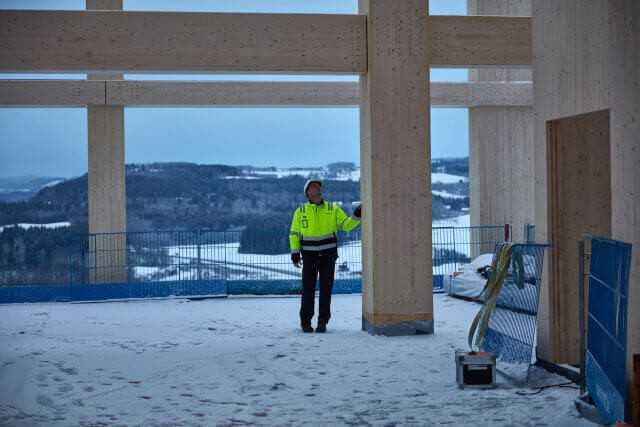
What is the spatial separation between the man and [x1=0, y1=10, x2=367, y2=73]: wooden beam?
184cm

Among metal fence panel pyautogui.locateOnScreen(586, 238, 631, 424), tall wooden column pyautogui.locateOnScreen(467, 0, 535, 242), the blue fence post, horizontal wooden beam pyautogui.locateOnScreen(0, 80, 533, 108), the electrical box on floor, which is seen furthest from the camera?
tall wooden column pyautogui.locateOnScreen(467, 0, 535, 242)

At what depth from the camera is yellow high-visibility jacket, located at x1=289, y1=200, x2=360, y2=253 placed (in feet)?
41.2

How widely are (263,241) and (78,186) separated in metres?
13.4

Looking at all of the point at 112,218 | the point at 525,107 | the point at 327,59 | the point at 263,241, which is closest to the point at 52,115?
the point at 112,218

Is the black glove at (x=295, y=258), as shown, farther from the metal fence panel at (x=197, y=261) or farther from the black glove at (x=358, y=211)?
the metal fence panel at (x=197, y=261)

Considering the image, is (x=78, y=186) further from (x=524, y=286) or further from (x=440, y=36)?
(x=524, y=286)

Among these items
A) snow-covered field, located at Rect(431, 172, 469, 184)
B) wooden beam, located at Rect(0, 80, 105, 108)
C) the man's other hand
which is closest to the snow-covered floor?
the man's other hand

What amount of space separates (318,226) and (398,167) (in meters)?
1.41

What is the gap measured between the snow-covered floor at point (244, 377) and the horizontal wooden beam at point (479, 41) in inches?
146

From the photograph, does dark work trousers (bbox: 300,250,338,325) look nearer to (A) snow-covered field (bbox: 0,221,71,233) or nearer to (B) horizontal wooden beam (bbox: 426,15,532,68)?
(B) horizontal wooden beam (bbox: 426,15,532,68)

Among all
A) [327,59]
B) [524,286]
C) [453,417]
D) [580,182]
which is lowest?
[453,417]

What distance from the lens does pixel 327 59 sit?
12.0 m

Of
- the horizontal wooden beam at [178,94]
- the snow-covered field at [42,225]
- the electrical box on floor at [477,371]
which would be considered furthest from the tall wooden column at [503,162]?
the snow-covered field at [42,225]

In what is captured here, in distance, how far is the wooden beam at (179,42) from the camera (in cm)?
1151
